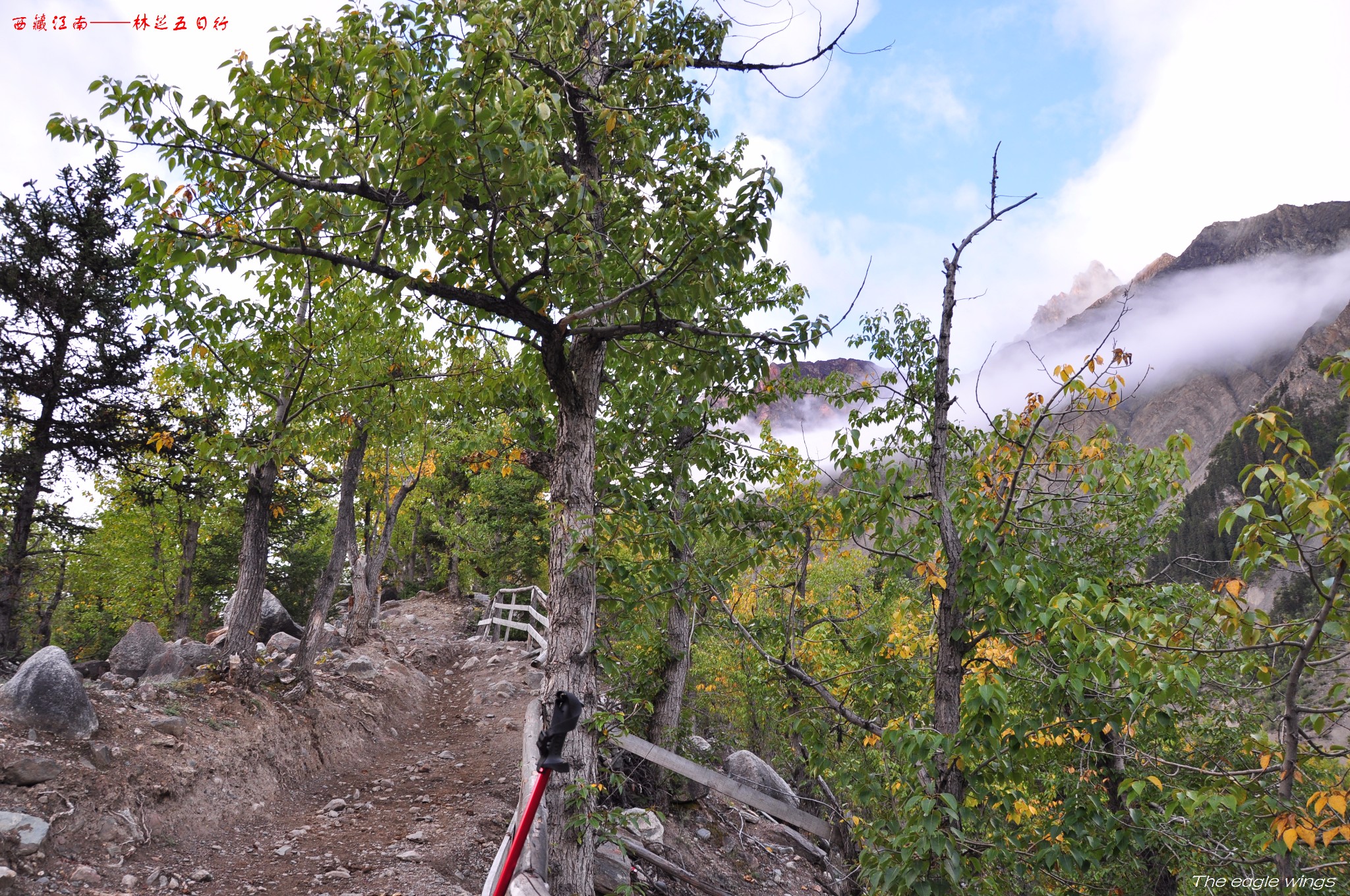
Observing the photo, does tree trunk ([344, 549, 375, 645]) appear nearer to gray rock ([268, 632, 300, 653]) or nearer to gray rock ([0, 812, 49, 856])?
gray rock ([268, 632, 300, 653])

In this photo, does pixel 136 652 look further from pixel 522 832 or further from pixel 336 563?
pixel 522 832

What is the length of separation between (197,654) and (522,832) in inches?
408

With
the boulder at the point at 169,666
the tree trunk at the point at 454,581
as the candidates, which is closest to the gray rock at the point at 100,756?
the boulder at the point at 169,666

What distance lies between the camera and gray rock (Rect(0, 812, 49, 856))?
539cm

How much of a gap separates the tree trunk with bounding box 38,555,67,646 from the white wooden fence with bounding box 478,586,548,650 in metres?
16.8

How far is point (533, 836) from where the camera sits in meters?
4.27

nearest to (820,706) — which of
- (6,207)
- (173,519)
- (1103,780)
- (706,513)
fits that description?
(706,513)

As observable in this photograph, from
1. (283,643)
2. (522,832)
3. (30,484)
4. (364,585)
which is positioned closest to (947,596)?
(522,832)

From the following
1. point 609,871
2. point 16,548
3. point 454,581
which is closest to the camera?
point 609,871

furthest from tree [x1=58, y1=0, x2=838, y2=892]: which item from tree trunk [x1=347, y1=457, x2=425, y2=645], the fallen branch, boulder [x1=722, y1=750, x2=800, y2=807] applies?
tree trunk [x1=347, y1=457, x2=425, y2=645]

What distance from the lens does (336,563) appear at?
11375 mm

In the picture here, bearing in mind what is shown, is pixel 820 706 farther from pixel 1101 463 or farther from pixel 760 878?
pixel 760 878

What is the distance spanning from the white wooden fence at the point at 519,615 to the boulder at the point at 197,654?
6.52m

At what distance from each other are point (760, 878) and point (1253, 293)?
228952 mm
